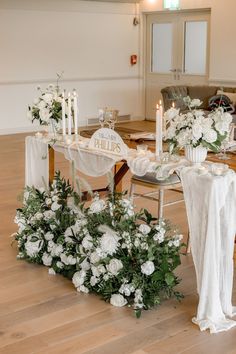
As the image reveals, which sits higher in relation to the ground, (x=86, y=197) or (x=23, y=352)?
(x=86, y=197)

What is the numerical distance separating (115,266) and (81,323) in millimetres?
382

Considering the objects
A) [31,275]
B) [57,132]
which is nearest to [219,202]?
[31,275]

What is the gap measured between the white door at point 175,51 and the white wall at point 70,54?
29cm

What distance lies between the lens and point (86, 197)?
14.3 feet

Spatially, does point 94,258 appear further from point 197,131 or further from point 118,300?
point 197,131

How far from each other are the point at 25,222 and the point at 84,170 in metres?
0.60

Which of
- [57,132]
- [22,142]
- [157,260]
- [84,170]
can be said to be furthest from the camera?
[22,142]

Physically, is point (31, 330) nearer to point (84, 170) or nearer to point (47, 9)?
point (84, 170)

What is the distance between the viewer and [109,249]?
3.29 metres

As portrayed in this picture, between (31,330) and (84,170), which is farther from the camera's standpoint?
(84,170)

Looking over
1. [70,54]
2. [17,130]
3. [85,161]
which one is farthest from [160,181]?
[70,54]

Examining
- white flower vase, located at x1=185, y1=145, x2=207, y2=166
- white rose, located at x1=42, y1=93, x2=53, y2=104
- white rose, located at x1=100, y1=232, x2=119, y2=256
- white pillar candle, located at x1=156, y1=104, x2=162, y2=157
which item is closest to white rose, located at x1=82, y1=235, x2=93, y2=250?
white rose, located at x1=100, y1=232, x2=119, y2=256

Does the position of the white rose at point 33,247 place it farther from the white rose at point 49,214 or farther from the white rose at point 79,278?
the white rose at point 79,278

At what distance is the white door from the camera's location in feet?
33.1
